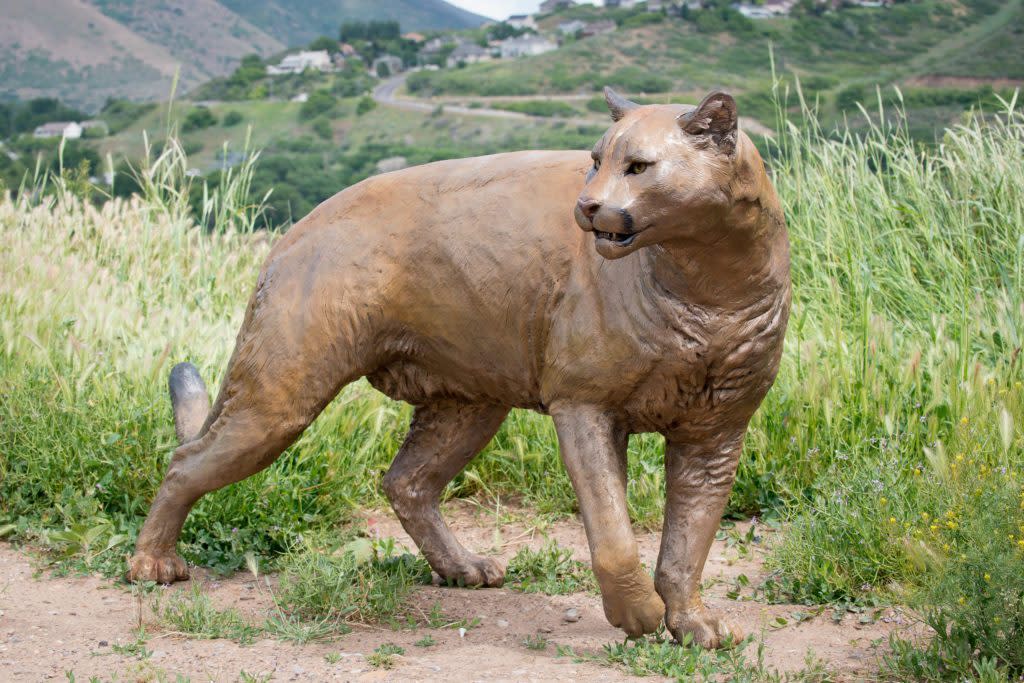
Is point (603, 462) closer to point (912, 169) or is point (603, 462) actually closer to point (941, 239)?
point (941, 239)

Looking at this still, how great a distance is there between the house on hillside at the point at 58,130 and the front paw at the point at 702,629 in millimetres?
9358

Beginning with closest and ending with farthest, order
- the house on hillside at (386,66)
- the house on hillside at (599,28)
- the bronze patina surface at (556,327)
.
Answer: the bronze patina surface at (556,327), the house on hillside at (599,28), the house on hillside at (386,66)

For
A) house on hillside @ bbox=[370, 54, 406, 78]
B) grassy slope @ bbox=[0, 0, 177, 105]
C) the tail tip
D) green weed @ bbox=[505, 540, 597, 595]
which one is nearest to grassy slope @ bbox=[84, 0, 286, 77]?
grassy slope @ bbox=[0, 0, 177, 105]

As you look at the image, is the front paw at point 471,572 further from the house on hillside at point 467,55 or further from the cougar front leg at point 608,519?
the house on hillside at point 467,55

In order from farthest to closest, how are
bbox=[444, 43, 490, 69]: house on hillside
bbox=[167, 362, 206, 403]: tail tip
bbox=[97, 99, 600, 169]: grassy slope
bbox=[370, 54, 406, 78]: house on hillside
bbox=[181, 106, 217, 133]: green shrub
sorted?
bbox=[370, 54, 406, 78]: house on hillside < bbox=[444, 43, 490, 69]: house on hillside < bbox=[181, 106, 217, 133]: green shrub < bbox=[97, 99, 600, 169]: grassy slope < bbox=[167, 362, 206, 403]: tail tip

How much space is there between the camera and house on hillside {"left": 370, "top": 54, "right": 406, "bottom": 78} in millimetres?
11570

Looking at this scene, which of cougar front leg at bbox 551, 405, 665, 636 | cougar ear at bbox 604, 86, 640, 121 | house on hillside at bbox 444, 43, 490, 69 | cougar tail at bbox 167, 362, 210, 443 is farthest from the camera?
house on hillside at bbox 444, 43, 490, 69

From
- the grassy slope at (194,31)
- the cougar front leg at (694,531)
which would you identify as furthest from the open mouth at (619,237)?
the grassy slope at (194,31)

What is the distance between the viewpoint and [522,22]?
455 inches

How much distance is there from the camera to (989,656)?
3.11 metres

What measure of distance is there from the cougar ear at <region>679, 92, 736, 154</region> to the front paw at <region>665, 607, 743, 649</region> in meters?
1.51

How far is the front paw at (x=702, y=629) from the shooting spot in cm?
351

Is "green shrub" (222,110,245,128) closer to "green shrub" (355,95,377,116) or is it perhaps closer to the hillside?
"green shrub" (355,95,377,116)

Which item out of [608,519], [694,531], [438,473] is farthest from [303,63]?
[608,519]
